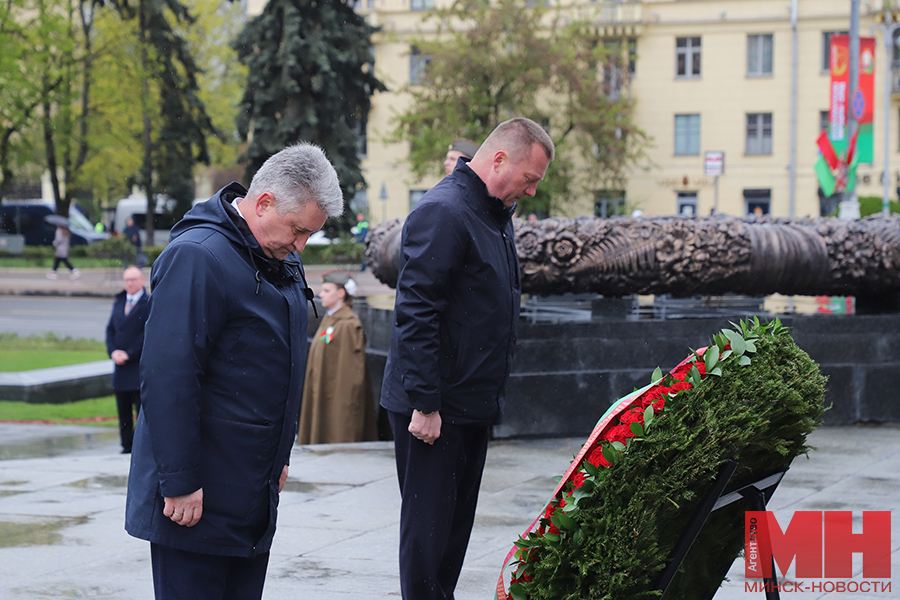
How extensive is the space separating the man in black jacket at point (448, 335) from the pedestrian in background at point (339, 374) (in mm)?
4214

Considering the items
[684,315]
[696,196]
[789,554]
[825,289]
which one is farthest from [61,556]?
[696,196]

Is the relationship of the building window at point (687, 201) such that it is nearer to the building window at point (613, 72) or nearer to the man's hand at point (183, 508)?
the building window at point (613, 72)

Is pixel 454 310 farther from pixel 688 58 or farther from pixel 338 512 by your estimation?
pixel 688 58

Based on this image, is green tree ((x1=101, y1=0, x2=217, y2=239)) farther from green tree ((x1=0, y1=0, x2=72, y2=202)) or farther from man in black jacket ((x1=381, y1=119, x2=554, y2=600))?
man in black jacket ((x1=381, y1=119, x2=554, y2=600))

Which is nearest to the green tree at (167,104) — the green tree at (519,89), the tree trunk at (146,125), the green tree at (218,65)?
the tree trunk at (146,125)

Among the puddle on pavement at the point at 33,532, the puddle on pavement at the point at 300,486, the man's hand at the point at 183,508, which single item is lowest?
the puddle on pavement at the point at 300,486

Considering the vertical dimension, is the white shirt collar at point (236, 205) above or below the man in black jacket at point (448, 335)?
above

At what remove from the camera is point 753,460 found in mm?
2840

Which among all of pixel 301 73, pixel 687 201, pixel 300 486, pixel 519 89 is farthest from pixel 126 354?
pixel 687 201

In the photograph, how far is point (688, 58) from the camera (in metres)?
42.8

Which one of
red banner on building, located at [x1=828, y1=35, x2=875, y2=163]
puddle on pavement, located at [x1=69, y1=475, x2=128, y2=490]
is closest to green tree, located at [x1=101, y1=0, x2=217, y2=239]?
red banner on building, located at [x1=828, y1=35, x2=875, y2=163]

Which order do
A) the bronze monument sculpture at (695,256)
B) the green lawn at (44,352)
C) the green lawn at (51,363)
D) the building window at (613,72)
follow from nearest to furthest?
the bronze monument sculpture at (695,256)
the green lawn at (51,363)
the green lawn at (44,352)
the building window at (613,72)

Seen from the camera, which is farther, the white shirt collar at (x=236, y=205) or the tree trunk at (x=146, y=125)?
the tree trunk at (x=146, y=125)

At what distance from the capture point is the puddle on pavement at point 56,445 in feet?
29.0
